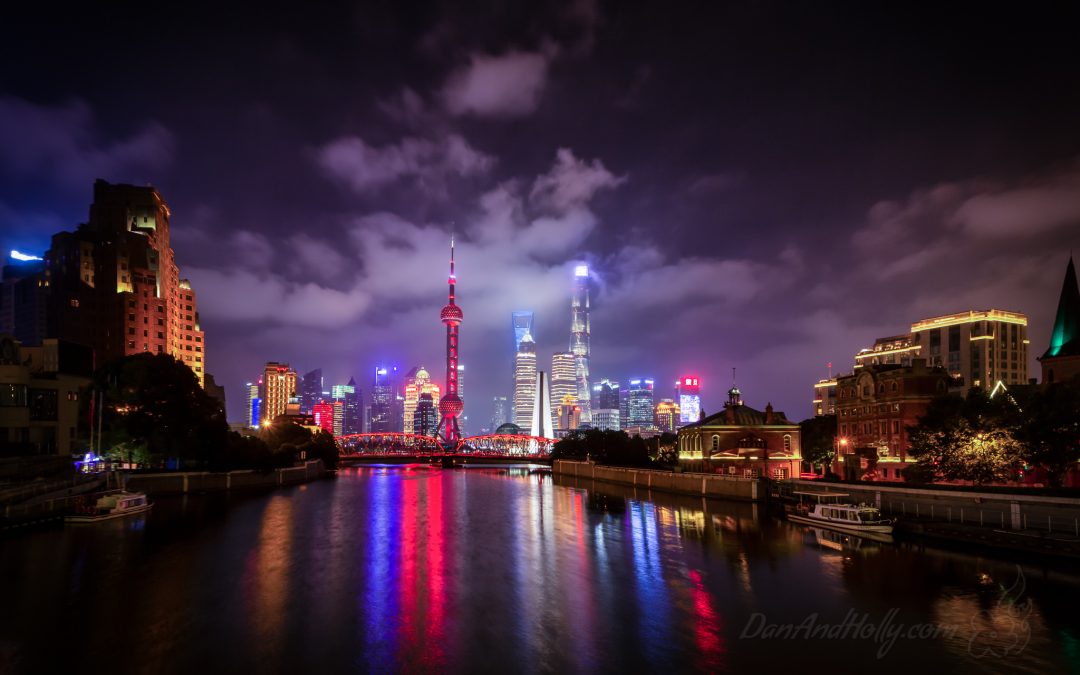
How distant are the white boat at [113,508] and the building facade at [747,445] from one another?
70.6 m

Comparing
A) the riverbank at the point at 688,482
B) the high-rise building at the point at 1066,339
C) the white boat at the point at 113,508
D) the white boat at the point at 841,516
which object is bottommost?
the riverbank at the point at 688,482

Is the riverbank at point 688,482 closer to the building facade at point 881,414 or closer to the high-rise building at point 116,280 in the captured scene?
the building facade at point 881,414

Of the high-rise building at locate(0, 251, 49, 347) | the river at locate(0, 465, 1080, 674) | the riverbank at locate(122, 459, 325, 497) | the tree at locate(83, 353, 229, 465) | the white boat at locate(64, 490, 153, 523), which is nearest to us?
the river at locate(0, 465, 1080, 674)

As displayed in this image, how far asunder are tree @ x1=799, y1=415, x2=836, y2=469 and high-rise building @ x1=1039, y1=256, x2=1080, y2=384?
1341 inches

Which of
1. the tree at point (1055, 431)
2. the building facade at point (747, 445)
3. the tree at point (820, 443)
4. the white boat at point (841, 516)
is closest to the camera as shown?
the tree at point (1055, 431)

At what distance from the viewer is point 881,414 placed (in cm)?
7962

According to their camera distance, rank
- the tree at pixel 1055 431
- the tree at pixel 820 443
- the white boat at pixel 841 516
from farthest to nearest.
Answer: the tree at pixel 820 443, the white boat at pixel 841 516, the tree at pixel 1055 431

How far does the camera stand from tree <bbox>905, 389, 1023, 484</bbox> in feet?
166

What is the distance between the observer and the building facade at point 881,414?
247ft

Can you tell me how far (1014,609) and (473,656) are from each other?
25.1 m

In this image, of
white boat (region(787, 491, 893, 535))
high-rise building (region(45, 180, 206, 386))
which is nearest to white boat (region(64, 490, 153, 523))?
white boat (region(787, 491, 893, 535))

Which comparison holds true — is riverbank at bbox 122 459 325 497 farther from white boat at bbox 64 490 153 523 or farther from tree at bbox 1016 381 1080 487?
tree at bbox 1016 381 1080 487

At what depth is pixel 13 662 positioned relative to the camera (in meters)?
23.7

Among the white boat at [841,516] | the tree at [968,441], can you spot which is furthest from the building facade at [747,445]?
the tree at [968,441]
